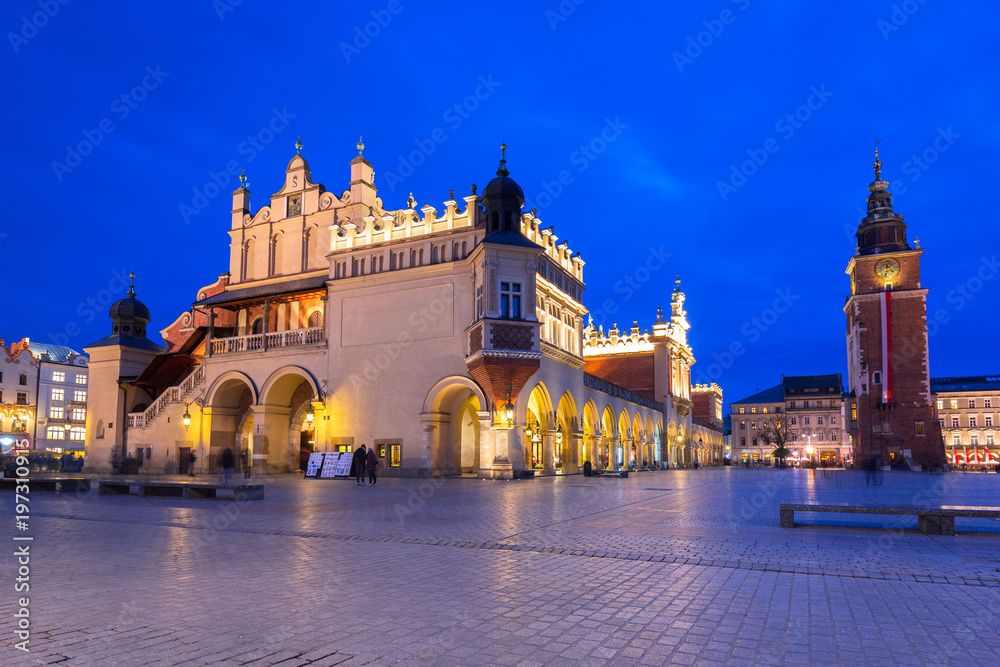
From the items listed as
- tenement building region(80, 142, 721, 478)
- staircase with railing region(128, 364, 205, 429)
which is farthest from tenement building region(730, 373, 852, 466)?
staircase with railing region(128, 364, 205, 429)

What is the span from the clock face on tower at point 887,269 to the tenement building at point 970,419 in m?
37.8

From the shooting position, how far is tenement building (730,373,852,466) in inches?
4500

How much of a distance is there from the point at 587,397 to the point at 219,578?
35756 millimetres

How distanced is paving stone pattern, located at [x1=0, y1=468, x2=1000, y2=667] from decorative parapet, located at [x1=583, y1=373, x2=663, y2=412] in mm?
29641

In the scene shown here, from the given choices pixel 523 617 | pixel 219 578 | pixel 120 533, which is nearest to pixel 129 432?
pixel 120 533

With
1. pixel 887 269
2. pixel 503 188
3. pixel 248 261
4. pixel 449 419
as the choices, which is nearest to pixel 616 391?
pixel 449 419

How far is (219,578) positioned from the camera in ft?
25.1

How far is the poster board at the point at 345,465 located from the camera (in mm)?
33062

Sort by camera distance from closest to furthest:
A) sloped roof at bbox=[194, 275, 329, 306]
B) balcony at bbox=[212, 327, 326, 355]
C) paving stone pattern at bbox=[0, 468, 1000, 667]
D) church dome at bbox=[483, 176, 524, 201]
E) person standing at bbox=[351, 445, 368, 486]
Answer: paving stone pattern at bbox=[0, 468, 1000, 667], person standing at bbox=[351, 445, 368, 486], church dome at bbox=[483, 176, 524, 201], balcony at bbox=[212, 327, 326, 355], sloped roof at bbox=[194, 275, 329, 306]

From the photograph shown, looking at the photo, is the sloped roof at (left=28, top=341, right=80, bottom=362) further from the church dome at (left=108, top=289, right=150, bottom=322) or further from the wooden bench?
the wooden bench

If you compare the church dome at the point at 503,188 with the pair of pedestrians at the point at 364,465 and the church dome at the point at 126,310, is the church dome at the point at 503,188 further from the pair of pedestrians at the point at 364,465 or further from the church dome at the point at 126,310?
the church dome at the point at 126,310

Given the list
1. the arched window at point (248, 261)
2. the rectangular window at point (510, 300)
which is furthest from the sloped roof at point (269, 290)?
the rectangular window at point (510, 300)

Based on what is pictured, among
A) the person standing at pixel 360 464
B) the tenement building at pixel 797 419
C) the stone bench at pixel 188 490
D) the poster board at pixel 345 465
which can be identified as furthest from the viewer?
the tenement building at pixel 797 419

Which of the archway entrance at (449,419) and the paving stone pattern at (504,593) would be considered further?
the archway entrance at (449,419)
